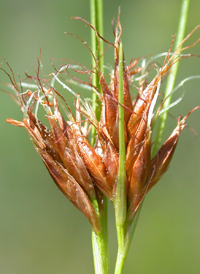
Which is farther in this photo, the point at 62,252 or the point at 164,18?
the point at 164,18

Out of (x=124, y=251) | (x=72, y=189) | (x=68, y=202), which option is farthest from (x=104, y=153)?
(x=68, y=202)

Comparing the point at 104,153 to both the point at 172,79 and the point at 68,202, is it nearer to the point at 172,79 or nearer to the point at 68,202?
the point at 172,79

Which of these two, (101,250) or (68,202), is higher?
(68,202)

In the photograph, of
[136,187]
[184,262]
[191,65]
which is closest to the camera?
[136,187]

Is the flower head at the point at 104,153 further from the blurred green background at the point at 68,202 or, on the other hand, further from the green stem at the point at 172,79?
the blurred green background at the point at 68,202

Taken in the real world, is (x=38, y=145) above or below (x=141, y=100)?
below

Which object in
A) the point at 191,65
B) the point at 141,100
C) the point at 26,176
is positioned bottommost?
the point at 141,100

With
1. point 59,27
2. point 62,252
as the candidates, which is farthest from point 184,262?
point 59,27

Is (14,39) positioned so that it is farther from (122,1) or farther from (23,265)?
(23,265)

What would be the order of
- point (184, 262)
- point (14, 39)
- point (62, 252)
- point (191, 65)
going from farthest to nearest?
point (14, 39) → point (191, 65) → point (62, 252) → point (184, 262)
